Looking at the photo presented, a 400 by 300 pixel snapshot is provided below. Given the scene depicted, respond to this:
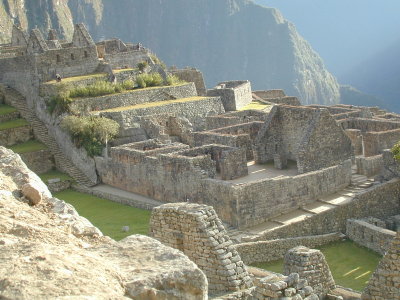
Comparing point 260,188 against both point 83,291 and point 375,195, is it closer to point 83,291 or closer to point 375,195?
point 375,195

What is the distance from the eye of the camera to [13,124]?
34.0m

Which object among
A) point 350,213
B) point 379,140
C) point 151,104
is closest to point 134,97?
point 151,104

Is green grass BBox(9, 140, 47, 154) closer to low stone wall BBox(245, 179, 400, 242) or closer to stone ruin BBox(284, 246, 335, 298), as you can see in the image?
low stone wall BBox(245, 179, 400, 242)

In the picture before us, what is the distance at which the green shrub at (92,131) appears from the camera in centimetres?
2884

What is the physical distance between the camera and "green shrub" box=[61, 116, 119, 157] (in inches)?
1136

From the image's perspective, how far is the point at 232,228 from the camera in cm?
1953

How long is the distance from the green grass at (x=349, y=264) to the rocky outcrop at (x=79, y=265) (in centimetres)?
997

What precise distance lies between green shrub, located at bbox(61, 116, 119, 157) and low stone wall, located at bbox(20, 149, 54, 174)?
2190 mm

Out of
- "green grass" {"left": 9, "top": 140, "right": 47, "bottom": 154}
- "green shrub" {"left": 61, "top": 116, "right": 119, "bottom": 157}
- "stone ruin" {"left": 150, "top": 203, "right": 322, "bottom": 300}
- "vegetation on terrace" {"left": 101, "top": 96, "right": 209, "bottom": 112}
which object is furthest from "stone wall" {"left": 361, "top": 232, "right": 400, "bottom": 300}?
"green grass" {"left": 9, "top": 140, "right": 47, "bottom": 154}

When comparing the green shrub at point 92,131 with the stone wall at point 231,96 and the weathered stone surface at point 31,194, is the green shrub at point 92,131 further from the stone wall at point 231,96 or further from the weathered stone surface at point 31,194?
the weathered stone surface at point 31,194

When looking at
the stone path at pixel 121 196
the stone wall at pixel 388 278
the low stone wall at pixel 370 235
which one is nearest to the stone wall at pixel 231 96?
the stone path at pixel 121 196

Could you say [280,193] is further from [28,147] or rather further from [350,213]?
[28,147]

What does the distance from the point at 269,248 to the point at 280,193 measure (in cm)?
248

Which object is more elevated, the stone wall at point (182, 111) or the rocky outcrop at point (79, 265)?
the rocky outcrop at point (79, 265)
